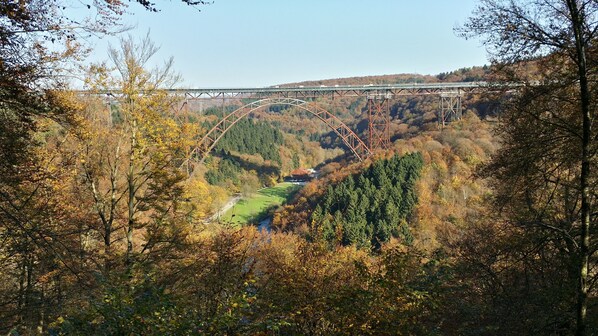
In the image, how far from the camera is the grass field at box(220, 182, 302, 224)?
4284 centimetres

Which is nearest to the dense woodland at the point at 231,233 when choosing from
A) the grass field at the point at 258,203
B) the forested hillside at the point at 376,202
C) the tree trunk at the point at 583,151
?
the tree trunk at the point at 583,151

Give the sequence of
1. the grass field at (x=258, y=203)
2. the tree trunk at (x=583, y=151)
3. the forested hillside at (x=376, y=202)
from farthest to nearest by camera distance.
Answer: the grass field at (x=258, y=203), the forested hillside at (x=376, y=202), the tree trunk at (x=583, y=151)

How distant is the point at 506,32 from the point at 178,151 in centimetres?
671

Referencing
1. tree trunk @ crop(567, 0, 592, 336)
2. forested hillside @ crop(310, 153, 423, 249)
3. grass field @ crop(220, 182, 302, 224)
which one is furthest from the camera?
grass field @ crop(220, 182, 302, 224)

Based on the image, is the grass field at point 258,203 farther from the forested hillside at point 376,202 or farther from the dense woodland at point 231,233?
the dense woodland at point 231,233

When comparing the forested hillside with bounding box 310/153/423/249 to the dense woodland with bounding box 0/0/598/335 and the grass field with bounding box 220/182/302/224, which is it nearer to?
the grass field with bounding box 220/182/302/224

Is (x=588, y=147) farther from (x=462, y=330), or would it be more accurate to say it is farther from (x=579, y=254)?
(x=462, y=330)

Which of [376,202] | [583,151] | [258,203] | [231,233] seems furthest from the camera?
[258,203]

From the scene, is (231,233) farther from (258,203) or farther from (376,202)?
(258,203)

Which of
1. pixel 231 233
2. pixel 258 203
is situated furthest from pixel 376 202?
pixel 231 233

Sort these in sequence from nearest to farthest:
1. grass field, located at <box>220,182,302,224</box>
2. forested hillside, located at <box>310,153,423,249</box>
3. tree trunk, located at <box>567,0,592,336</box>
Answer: tree trunk, located at <box>567,0,592,336</box> < forested hillside, located at <box>310,153,423,249</box> < grass field, located at <box>220,182,302,224</box>

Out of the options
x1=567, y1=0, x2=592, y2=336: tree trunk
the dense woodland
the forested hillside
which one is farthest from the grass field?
x1=567, y1=0, x2=592, y2=336: tree trunk

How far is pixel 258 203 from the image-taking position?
50.9 metres

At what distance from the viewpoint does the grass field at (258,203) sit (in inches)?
1687
